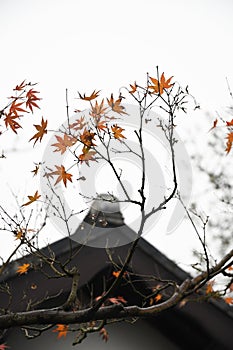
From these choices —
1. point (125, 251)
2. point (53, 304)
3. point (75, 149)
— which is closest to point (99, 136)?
point (75, 149)

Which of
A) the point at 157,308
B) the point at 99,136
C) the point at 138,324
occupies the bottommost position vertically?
the point at 138,324

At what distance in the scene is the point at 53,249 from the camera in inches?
140

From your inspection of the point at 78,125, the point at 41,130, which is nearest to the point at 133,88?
the point at 78,125

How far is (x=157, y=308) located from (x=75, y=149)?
122cm

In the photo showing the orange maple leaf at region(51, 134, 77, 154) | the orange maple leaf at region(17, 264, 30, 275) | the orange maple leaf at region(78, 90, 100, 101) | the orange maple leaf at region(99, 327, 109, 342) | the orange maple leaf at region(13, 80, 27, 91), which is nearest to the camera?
the orange maple leaf at region(78, 90, 100, 101)

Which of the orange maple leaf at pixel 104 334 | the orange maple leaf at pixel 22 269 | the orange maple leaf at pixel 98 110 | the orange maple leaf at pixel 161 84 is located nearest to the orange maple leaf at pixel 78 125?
the orange maple leaf at pixel 98 110

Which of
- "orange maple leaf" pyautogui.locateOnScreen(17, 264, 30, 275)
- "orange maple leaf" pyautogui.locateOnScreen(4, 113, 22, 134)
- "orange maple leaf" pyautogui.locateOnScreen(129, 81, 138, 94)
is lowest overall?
"orange maple leaf" pyautogui.locateOnScreen(17, 264, 30, 275)

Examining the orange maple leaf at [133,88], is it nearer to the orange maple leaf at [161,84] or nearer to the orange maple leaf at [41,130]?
the orange maple leaf at [161,84]

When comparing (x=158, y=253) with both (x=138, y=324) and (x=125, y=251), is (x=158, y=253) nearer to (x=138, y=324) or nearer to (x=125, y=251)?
(x=125, y=251)

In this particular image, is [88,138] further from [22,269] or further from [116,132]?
[22,269]

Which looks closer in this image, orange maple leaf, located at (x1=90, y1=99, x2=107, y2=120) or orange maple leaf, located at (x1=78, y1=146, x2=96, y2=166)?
orange maple leaf, located at (x1=78, y1=146, x2=96, y2=166)

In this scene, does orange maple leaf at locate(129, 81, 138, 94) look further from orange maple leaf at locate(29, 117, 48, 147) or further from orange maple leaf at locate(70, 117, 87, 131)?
orange maple leaf at locate(29, 117, 48, 147)

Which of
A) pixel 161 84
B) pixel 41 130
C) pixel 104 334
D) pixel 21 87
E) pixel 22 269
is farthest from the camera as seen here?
pixel 104 334

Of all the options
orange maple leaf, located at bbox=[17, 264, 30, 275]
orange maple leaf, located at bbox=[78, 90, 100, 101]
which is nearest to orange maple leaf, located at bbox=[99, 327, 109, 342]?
orange maple leaf, located at bbox=[17, 264, 30, 275]
